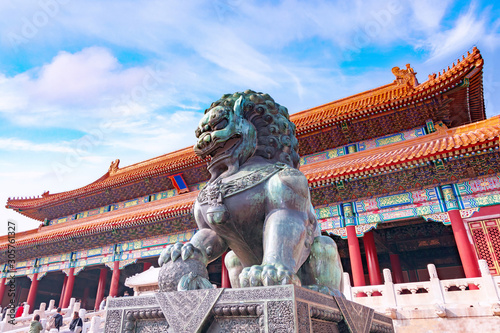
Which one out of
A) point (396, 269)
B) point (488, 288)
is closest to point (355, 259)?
point (488, 288)

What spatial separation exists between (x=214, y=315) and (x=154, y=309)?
1.15ft

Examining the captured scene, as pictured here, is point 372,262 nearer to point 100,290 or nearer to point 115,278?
point 115,278

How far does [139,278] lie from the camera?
27.5 ft

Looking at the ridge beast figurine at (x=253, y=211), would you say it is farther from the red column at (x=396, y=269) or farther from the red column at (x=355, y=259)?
the red column at (x=396, y=269)

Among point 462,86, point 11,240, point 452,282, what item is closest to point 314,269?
point 452,282

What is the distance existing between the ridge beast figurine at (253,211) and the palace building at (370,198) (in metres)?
6.53

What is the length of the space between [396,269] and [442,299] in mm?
5955

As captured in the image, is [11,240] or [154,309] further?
[11,240]

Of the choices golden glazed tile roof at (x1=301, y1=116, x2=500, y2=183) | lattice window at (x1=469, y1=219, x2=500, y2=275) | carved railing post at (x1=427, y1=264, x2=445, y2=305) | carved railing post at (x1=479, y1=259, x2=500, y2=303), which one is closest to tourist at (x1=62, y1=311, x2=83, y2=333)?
golden glazed tile roof at (x1=301, y1=116, x2=500, y2=183)

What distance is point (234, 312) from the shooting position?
1.49 m

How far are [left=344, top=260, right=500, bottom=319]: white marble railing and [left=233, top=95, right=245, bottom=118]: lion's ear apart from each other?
5.95 meters

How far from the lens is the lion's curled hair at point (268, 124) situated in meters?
2.48

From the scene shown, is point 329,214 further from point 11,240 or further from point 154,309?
point 11,240

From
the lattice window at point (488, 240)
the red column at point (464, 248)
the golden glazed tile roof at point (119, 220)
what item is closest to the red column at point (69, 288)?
the golden glazed tile roof at point (119, 220)
